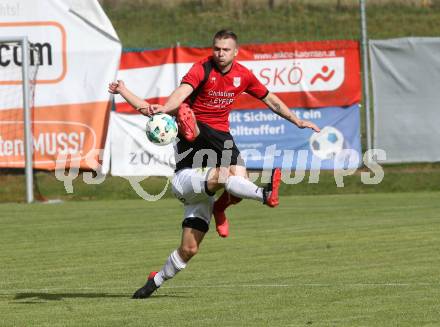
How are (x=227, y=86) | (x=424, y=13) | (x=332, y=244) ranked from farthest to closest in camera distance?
(x=424, y=13) → (x=332, y=244) → (x=227, y=86)

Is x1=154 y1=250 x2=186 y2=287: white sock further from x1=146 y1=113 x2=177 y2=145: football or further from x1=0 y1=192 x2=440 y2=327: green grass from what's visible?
x1=146 y1=113 x2=177 y2=145: football

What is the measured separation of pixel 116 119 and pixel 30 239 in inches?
260

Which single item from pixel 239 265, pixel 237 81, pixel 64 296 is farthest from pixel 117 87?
pixel 239 265

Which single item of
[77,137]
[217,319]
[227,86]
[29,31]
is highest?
[227,86]

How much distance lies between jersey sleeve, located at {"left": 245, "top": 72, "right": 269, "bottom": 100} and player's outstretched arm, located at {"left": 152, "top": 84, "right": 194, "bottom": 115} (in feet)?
2.72

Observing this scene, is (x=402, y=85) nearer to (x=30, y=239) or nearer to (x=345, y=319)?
(x=30, y=239)

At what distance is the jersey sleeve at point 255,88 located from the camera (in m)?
10.7

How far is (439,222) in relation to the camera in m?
16.5

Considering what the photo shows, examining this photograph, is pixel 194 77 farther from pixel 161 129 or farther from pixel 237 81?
pixel 161 129

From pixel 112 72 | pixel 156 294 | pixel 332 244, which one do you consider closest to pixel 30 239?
pixel 332 244

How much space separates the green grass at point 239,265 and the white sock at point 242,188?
908mm

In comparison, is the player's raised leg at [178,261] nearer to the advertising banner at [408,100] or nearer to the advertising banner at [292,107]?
the advertising banner at [292,107]

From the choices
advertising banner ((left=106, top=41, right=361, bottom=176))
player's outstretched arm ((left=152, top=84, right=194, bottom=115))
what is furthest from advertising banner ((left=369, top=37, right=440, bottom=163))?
player's outstretched arm ((left=152, top=84, right=194, bottom=115))

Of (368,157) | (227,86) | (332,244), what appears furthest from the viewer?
(368,157)
